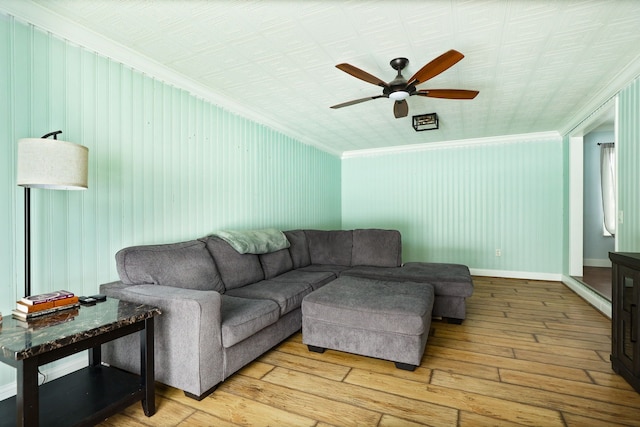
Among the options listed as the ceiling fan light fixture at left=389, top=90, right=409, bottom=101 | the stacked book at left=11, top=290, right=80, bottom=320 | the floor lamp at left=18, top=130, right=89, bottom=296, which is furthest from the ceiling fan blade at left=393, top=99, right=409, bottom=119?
the stacked book at left=11, top=290, right=80, bottom=320

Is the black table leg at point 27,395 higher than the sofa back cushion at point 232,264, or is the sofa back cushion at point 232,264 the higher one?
the sofa back cushion at point 232,264

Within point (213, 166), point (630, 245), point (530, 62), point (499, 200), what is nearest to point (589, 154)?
point (499, 200)

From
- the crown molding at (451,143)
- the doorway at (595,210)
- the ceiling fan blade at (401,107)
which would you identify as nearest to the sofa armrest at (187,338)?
the ceiling fan blade at (401,107)

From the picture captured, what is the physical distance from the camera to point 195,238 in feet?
9.91

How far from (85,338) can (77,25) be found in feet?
6.65

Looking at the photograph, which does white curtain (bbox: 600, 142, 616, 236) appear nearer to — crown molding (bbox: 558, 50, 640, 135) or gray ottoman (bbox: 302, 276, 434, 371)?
crown molding (bbox: 558, 50, 640, 135)

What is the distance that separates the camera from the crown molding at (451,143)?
4898 mm

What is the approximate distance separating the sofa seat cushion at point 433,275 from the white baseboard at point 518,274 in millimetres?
2169

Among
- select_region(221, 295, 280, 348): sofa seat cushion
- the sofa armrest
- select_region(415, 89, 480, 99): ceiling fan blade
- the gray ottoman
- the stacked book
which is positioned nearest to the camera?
the stacked book

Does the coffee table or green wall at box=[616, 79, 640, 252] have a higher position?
green wall at box=[616, 79, 640, 252]

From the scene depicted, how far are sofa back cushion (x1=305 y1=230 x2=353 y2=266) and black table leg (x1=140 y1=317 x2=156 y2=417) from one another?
2.60 metres

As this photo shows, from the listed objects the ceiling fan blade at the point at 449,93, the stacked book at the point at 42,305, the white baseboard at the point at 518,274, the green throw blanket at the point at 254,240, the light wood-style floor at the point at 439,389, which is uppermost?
the ceiling fan blade at the point at 449,93

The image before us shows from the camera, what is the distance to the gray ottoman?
2098mm

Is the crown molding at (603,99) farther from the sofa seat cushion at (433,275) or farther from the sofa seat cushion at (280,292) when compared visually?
the sofa seat cushion at (280,292)
